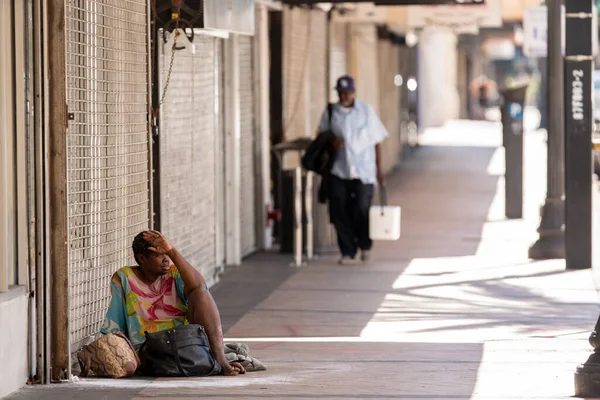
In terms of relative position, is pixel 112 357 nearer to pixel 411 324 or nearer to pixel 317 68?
pixel 411 324

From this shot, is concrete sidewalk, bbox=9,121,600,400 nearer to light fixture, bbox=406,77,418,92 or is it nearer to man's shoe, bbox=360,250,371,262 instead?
man's shoe, bbox=360,250,371,262

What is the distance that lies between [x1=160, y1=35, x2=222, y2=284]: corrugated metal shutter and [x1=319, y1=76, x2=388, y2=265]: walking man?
3.82 feet

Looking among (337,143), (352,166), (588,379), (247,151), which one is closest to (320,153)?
(337,143)

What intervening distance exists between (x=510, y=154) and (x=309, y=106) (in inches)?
106

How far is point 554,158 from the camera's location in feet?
47.4

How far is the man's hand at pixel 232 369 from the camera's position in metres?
7.90

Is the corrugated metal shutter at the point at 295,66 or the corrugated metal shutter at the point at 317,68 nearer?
the corrugated metal shutter at the point at 295,66

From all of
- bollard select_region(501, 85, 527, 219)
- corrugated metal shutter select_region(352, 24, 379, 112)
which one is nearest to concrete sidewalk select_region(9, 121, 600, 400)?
bollard select_region(501, 85, 527, 219)

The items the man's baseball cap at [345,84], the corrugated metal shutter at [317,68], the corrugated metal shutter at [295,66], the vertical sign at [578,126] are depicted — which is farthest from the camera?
the corrugated metal shutter at [317,68]

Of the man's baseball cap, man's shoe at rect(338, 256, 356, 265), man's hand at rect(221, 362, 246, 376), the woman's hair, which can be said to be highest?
the man's baseball cap

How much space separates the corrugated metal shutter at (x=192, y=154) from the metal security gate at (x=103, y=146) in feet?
3.27

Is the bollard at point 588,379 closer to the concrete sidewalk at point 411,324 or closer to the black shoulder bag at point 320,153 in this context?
the concrete sidewalk at point 411,324

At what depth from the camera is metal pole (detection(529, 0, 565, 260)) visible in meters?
14.0

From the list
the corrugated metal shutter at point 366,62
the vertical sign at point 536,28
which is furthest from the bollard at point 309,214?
the corrugated metal shutter at point 366,62
